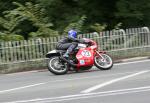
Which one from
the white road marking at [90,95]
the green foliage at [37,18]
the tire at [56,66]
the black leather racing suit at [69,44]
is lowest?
the white road marking at [90,95]

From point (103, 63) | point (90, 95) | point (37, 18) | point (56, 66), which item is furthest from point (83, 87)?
point (37, 18)

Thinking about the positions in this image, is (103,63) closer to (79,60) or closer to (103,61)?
(103,61)

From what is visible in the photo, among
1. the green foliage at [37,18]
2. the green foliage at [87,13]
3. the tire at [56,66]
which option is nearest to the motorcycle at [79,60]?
the tire at [56,66]

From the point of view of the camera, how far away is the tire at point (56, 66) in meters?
17.0

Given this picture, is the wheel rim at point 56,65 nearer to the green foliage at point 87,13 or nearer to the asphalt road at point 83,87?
the asphalt road at point 83,87

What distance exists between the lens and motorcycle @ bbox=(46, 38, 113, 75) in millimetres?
17109

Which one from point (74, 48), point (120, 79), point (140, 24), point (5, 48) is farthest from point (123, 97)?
point (140, 24)

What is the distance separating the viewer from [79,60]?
1720cm

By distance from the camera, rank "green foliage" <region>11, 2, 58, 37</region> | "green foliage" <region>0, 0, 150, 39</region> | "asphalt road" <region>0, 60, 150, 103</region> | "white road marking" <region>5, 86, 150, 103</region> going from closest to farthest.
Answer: "asphalt road" <region>0, 60, 150, 103</region> < "white road marking" <region>5, 86, 150, 103</region> < "green foliage" <region>11, 2, 58, 37</region> < "green foliage" <region>0, 0, 150, 39</region>

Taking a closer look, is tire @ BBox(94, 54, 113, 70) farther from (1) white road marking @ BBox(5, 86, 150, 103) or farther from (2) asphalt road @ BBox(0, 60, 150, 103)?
(1) white road marking @ BBox(5, 86, 150, 103)

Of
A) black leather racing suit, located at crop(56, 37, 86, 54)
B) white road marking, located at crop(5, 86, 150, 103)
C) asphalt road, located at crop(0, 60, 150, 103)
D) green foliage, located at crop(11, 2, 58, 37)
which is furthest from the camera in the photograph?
green foliage, located at crop(11, 2, 58, 37)

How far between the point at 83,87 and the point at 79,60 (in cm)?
421

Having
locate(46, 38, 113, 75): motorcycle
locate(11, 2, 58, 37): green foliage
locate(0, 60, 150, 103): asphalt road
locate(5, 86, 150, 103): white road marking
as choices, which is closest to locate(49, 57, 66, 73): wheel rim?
locate(46, 38, 113, 75): motorcycle

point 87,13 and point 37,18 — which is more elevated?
point 87,13
